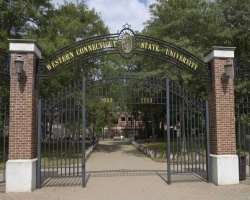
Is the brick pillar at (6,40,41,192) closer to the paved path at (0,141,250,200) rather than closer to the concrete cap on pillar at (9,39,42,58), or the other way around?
the concrete cap on pillar at (9,39,42,58)

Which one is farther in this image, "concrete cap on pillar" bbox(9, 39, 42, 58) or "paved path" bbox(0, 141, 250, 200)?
"concrete cap on pillar" bbox(9, 39, 42, 58)

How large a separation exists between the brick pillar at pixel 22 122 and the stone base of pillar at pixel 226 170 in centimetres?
587

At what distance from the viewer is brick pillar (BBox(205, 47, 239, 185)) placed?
13.8 metres

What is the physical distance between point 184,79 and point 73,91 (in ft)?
35.8

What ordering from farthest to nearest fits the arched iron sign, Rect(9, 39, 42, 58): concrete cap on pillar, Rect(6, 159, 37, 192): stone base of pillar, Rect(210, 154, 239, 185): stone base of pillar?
the arched iron sign → Rect(210, 154, 239, 185): stone base of pillar → Rect(9, 39, 42, 58): concrete cap on pillar → Rect(6, 159, 37, 192): stone base of pillar

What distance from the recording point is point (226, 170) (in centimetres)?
1379

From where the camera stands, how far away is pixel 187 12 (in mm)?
24781

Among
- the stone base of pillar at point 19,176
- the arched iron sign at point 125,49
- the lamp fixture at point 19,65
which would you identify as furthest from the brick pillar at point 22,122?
the arched iron sign at point 125,49

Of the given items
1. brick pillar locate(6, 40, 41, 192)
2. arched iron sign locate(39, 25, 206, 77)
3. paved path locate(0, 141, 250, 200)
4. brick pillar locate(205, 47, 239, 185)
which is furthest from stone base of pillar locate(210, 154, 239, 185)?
brick pillar locate(6, 40, 41, 192)

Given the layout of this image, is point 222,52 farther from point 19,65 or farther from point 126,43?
point 19,65

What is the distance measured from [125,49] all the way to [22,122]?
4.41 m

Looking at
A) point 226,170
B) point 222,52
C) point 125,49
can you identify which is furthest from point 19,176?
point 222,52

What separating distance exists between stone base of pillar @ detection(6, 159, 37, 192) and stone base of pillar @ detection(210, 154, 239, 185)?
5924mm

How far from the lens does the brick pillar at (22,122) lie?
12812 mm
